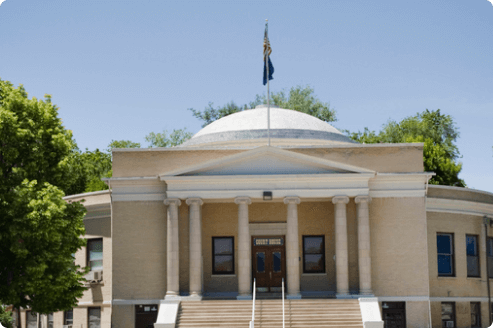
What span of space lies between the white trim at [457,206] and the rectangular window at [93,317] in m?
17.4

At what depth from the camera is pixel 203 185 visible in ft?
113

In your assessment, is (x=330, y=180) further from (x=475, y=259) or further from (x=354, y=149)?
(x=475, y=259)

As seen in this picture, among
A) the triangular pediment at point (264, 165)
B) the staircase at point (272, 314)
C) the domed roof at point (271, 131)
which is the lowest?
the staircase at point (272, 314)

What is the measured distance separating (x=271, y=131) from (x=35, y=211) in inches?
619

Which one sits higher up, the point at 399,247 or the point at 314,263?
the point at 399,247

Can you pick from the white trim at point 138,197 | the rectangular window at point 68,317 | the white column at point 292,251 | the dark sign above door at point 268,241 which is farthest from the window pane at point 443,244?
the rectangular window at point 68,317

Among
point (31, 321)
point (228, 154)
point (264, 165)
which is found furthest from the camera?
point (31, 321)

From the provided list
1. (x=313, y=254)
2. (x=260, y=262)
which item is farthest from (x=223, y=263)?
(x=313, y=254)

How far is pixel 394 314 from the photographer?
34.3m

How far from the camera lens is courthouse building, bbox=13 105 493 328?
34.0 metres

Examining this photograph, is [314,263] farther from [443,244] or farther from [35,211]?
[35,211]

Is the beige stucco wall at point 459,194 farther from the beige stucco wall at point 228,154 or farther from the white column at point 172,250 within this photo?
the white column at point 172,250

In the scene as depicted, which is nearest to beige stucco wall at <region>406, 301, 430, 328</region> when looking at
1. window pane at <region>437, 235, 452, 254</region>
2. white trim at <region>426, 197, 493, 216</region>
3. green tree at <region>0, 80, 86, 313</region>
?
window pane at <region>437, 235, 452, 254</region>

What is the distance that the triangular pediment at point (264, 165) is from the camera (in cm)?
3422
